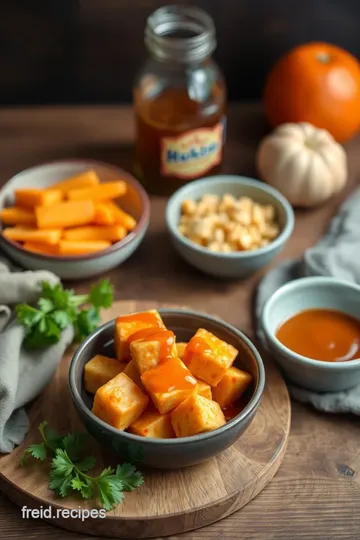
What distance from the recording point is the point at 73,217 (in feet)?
5.27

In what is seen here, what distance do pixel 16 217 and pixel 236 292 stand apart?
0.46 m

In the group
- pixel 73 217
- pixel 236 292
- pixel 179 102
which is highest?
pixel 179 102

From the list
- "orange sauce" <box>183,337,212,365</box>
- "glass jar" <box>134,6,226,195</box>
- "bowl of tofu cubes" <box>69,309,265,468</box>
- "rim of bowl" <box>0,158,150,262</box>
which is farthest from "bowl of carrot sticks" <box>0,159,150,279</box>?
"orange sauce" <box>183,337,212,365</box>

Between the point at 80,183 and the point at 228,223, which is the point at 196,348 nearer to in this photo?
the point at 228,223

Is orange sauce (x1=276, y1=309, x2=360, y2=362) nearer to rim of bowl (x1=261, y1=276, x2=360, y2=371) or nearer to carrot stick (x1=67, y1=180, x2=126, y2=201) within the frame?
rim of bowl (x1=261, y1=276, x2=360, y2=371)

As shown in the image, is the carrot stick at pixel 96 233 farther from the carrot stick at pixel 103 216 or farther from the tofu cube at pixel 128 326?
the tofu cube at pixel 128 326

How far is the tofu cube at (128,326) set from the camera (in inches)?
49.8

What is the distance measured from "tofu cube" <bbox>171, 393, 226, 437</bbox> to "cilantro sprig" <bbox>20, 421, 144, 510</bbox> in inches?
3.9

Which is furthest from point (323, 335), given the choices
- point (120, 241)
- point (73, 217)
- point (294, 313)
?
point (73, 217)

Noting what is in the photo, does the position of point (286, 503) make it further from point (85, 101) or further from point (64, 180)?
point (85, 101)

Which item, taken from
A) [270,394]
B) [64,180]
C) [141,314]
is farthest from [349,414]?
[64,180]

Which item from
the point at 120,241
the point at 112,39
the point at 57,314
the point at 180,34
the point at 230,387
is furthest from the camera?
the point at 112,39

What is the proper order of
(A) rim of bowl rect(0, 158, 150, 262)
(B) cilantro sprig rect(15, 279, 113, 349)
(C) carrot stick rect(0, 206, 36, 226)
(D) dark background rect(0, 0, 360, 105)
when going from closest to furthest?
(B) cilantro sprig rect(15, 279, 113, 349) → (A) rim of bowl rect(0, 158, 150, 262) → (C) carrot stick rect(0, 206, 36, 226) → (D) dark background rect(0, 0, 360, 105)

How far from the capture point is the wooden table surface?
1185 millimetres
